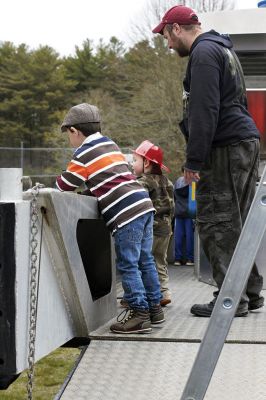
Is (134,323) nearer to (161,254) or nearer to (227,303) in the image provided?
(161,254)

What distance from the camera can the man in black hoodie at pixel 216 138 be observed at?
4.36 meters

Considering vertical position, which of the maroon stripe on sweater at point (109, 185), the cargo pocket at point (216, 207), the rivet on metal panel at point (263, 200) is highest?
the rivet on metal panel at point (263, 200)

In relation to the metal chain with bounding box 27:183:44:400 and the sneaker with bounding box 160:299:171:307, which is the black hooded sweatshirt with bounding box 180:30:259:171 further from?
A: the metal chain with bounding box 27:183:44:400

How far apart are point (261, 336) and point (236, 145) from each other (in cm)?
109

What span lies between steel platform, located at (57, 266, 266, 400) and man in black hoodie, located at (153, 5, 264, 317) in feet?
1.63

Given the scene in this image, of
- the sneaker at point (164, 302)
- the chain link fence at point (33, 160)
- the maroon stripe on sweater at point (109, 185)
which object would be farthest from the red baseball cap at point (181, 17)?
the chain link fence at point (33, 160)

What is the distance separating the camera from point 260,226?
2.37m

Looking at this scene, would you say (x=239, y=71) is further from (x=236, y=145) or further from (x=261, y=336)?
(x=261, y=336)

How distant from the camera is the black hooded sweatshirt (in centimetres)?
435

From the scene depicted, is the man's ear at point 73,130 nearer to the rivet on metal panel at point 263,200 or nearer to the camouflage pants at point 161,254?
the camouflage pants at point 161,254

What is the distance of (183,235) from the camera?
9992 millimetres

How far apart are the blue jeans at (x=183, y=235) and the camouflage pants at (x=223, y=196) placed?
4.71 m

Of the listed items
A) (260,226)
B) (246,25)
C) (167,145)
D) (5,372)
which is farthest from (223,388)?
(167,145)

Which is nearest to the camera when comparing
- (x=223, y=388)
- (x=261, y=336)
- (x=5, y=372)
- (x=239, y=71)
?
(x=5, y=372)
